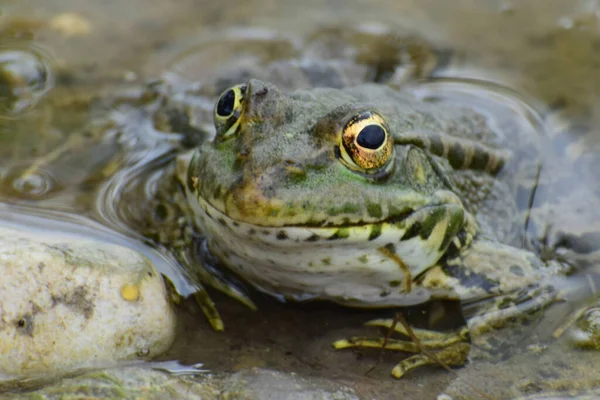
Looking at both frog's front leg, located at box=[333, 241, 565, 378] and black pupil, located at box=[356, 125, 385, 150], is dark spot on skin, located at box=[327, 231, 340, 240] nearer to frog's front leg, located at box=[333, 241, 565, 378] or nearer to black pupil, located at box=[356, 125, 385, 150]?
black pupil, located at box=[356, 125, 385, 150]

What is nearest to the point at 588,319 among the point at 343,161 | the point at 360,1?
the point at 343,161

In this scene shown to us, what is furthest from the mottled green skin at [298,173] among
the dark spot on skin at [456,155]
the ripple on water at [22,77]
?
the ripple on water at [22,77]

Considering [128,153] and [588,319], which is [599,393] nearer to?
[588,319]

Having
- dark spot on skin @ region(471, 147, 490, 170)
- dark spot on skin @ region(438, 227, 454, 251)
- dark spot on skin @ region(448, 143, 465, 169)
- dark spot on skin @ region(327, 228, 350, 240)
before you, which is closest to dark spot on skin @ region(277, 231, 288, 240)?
dark spot on skin @ region(327, 228, 350, 240)

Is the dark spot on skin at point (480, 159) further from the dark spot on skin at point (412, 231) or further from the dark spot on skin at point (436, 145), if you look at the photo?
the dark spot on skin at point (412, 231)

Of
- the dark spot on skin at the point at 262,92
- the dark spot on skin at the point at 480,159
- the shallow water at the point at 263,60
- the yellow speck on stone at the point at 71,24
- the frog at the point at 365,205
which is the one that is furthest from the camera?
the yellow speck on stone at the point at 71,24

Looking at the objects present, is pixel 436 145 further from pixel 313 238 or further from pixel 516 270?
pixel 313 238
